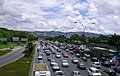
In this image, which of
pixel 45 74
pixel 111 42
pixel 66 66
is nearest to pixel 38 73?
pixel 45 74

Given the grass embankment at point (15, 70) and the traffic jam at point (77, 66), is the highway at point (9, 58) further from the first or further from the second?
the traffic jam at point (77, 66)

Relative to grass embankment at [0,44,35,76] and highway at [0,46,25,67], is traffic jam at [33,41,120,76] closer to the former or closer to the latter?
grass embankment at [0,44,35,76]

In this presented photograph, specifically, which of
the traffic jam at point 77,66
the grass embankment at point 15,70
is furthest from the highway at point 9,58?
the traffic jam at point 77,66

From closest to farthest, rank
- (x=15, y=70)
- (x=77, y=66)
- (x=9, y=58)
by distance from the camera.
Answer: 1. (x=15, y=70)
2. (x=77, y=66)
3. (x=9, y=58)

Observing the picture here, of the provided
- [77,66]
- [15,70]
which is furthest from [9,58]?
[15,70]

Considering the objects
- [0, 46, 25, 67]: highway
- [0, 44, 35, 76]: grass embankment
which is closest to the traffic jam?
[0, 44, 35, 76]: grass embankment

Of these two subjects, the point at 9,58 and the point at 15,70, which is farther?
the point at 9,58

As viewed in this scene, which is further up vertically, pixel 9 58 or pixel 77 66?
pixel 77 66

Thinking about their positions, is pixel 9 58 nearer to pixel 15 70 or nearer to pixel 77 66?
pixel 77 66

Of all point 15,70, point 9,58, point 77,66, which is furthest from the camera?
point 9,58

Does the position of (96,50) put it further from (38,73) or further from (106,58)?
(38,73)

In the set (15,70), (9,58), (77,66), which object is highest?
(15,70)

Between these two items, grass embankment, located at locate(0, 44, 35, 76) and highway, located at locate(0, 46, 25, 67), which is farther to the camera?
highway, located at locate(0, 46, 25, 67)
